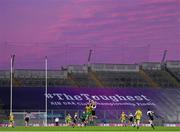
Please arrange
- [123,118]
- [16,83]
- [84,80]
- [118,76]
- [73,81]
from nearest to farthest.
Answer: [123,118] < [16,83] < [73,81] < [84,80] < [118,76]

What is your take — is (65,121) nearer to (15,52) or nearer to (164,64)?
(15,52)

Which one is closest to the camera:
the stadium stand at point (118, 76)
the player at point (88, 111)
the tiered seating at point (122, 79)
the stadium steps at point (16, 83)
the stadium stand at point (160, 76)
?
the player at point (88, 111)

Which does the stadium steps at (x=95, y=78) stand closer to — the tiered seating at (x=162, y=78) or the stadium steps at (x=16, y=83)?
the tiered seating at (x=162, y=78)

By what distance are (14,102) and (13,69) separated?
134 inches

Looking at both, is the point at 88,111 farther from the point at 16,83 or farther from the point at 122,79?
the point at 122,79

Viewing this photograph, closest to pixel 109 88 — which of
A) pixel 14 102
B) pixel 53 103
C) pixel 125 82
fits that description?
pixel 125 82

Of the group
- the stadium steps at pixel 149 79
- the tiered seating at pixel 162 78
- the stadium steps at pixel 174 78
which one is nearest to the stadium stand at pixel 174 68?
the stadium steps at pixel 174 78

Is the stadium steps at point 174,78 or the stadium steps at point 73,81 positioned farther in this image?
the stadium steps at point 174,78

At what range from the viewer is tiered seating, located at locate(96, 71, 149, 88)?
57.6 metres

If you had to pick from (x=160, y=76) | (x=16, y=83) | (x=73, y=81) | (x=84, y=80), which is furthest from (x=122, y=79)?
(x=16, y=83)

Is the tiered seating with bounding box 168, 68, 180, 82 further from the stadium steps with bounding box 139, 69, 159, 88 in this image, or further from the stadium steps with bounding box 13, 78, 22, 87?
the stadium steps with bounding box 13, 78, 22, 87

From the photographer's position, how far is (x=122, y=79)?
190 ft

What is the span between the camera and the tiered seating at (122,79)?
57606 mm

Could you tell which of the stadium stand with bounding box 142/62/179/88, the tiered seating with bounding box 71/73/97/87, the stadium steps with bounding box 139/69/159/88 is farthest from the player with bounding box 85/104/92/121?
the stadium steps with bounding box 139/69/159/88
